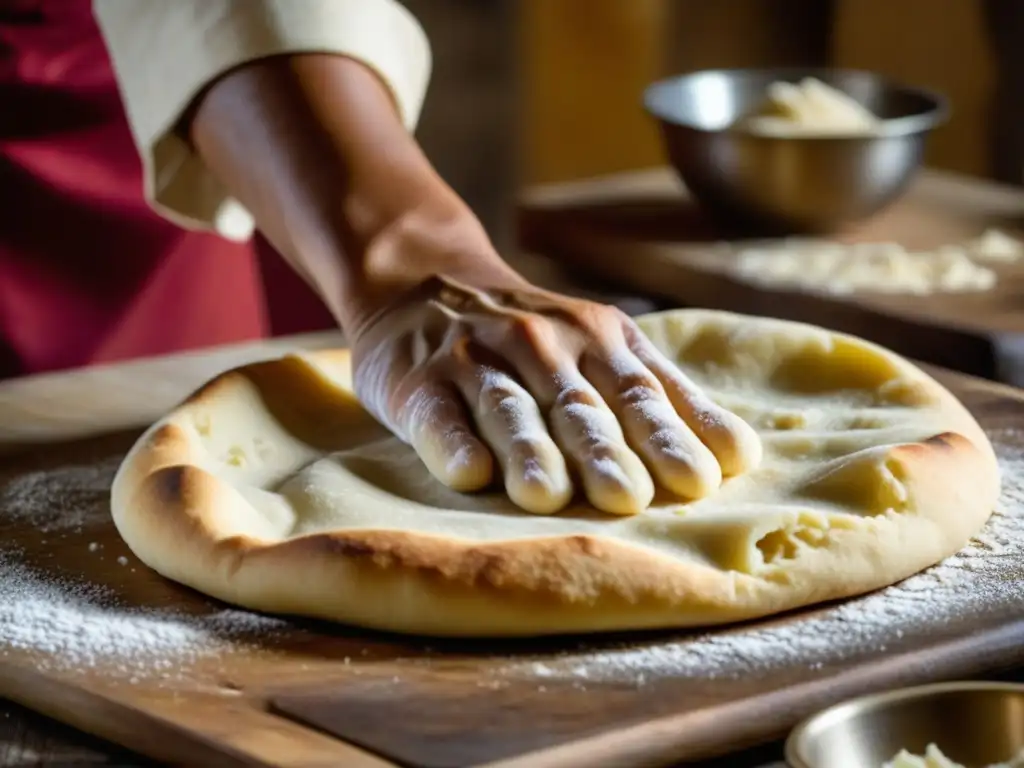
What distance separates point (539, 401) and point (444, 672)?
0.98 feet

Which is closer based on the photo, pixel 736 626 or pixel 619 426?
pixel 736 626

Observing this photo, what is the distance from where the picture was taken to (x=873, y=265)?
204cm

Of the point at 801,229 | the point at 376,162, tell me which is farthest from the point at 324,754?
the point at 801,229

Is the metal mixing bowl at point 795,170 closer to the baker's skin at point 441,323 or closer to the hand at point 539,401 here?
the baker's skin at point 441,323

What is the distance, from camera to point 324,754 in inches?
36.7

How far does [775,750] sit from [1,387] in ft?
3.55

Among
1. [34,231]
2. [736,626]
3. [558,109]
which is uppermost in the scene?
[736,626]

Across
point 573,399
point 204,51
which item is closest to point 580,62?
point 204,51

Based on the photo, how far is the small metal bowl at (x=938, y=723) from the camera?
2.93 feet

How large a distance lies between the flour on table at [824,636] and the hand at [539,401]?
0.15 meters

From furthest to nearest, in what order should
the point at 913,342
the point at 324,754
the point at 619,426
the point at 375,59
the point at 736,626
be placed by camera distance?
1. the point at 913,342
2. the point at 375,59
3. the point at 619,426
4. the point at 736,626
5. the point at 324,754

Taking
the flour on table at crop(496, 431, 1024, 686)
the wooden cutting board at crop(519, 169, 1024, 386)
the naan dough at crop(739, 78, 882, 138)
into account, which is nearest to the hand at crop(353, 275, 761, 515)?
the flour on table at crop(496, 431, 1024, 686)

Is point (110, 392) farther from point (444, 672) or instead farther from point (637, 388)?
point (444, 672)

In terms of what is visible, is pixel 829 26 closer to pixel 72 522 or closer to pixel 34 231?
pixel 34 231
